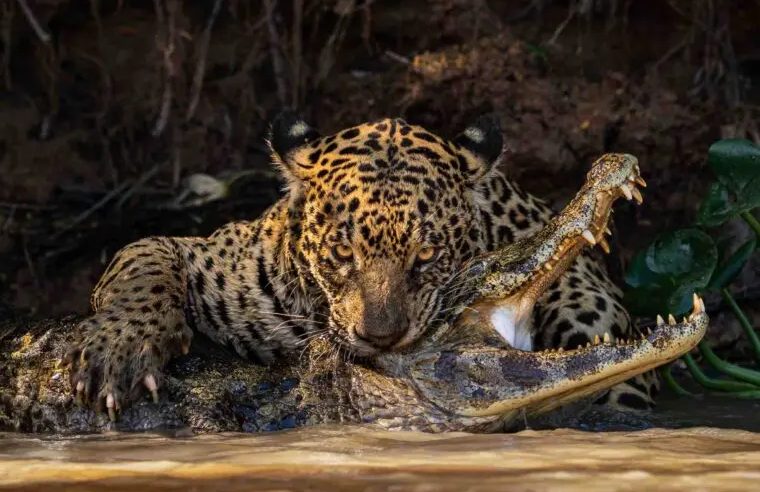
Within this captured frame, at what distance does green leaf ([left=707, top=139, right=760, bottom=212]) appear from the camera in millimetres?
7527

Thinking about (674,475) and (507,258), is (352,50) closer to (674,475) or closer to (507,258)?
(507,258)

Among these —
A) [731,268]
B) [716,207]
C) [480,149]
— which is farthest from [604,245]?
[731,268]

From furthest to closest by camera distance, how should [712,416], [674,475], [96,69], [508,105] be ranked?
[96,69], [508,105], [712,416], [674,475]

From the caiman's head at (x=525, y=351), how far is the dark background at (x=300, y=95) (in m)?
3.34

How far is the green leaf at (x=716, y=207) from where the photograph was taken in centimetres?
756

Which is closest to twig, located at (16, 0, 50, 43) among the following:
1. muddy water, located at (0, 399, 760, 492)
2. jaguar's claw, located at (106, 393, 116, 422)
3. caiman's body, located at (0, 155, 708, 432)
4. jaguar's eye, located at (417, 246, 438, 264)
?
caiman's body, located at (0, 155, 708, 432)

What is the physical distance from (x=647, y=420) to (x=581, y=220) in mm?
1036

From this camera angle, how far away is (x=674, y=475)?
183 inches

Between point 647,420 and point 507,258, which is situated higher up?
point 507,258

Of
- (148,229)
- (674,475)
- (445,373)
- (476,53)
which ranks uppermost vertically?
(476,53)

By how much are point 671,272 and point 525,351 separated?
189 cm

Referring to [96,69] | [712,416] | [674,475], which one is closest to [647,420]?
[712,416]

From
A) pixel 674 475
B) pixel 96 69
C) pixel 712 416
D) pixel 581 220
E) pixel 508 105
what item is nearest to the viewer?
pixel 674 475

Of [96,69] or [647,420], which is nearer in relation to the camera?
[647,420]
